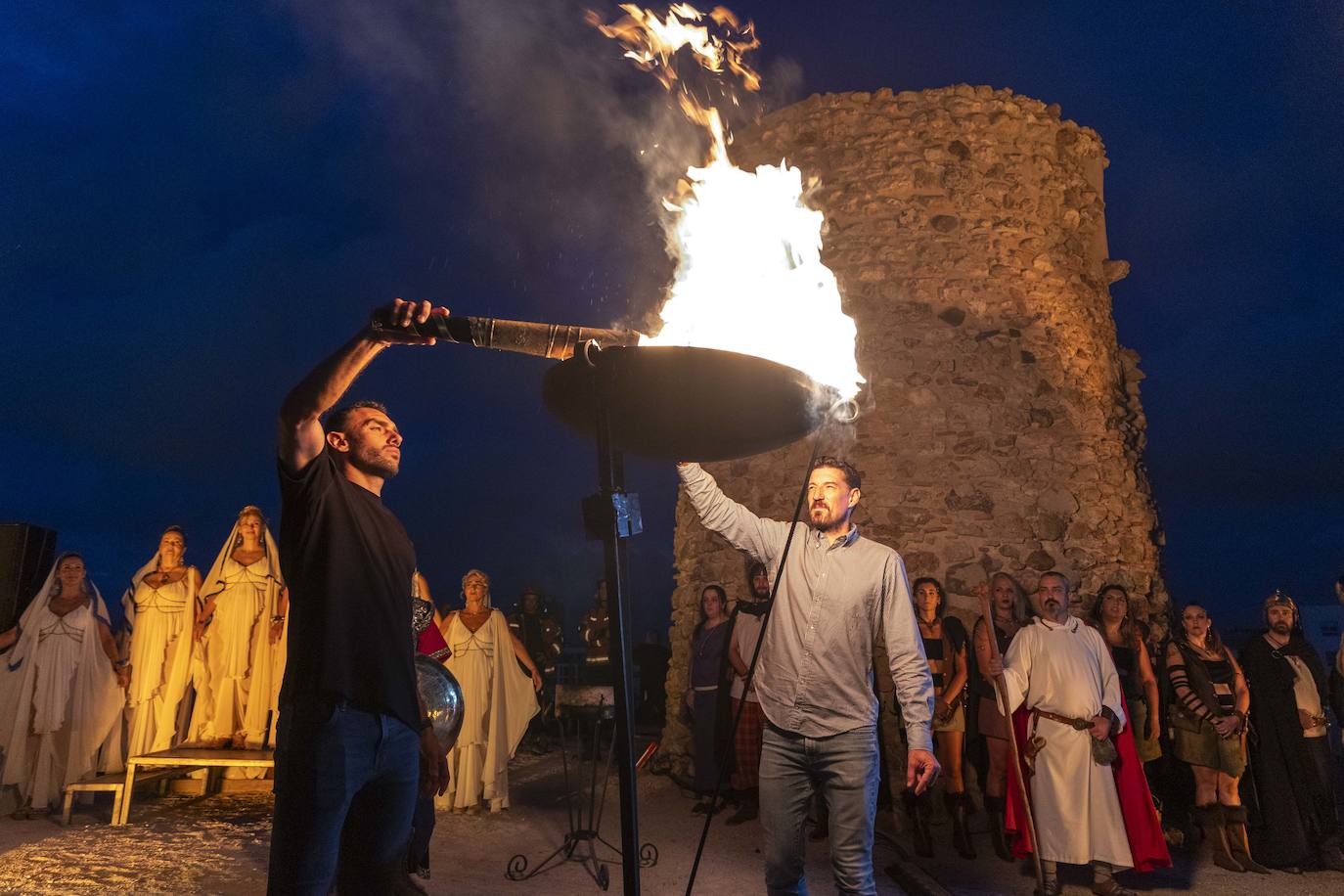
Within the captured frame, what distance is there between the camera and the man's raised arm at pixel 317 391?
2.01 metres

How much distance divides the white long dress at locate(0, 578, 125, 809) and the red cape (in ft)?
23.0

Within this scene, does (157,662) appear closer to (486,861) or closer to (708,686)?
(486,861)

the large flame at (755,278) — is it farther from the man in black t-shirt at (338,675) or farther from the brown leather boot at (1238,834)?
the brown leather boot at (1238,834)

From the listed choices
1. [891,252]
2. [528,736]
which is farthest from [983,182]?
[528,736]

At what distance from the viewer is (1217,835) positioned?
5711 mm

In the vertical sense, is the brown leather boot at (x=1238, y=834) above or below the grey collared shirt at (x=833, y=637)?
below

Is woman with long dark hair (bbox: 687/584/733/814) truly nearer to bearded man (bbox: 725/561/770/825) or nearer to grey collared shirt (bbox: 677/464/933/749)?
bearded man (bbox: 725/561/770/825)

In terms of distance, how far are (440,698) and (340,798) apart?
2.19 m

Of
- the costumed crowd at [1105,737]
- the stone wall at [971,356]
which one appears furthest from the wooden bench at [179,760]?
the stone wall at [971,356]

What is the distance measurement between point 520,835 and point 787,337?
4.76 metres

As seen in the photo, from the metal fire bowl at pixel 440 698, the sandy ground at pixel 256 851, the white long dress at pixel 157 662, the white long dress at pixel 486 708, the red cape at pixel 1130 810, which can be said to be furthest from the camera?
the white long dress at pixel 157 662

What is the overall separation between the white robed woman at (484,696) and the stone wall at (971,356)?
1.82 m

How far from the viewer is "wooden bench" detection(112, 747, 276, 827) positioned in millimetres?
6121

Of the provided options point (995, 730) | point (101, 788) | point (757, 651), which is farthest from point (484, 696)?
point (757, 651)
